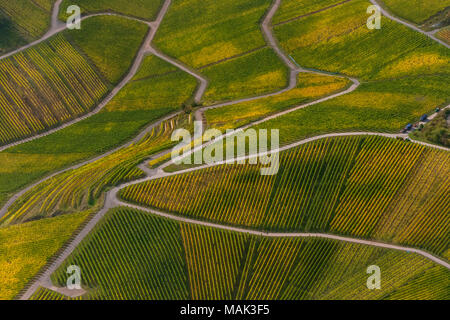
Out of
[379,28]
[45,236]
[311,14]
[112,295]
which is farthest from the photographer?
[311,14]

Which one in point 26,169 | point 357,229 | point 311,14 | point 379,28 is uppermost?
point 311,14

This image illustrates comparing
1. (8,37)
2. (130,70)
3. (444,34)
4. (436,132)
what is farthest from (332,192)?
(8,37)

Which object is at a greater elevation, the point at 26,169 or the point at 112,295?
the point at 26,169

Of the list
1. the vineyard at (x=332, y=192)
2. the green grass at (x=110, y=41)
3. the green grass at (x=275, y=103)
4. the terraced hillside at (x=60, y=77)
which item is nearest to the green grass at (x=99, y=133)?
the terraced hillside at (x=60, y=77)

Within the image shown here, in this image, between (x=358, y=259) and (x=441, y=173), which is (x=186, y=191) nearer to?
(x=358, y=259)

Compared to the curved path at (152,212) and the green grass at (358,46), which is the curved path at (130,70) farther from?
the green grass at (358,46)

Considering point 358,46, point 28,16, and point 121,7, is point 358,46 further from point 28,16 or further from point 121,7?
point 28,16

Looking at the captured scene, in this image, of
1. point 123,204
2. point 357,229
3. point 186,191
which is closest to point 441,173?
point 357,229
